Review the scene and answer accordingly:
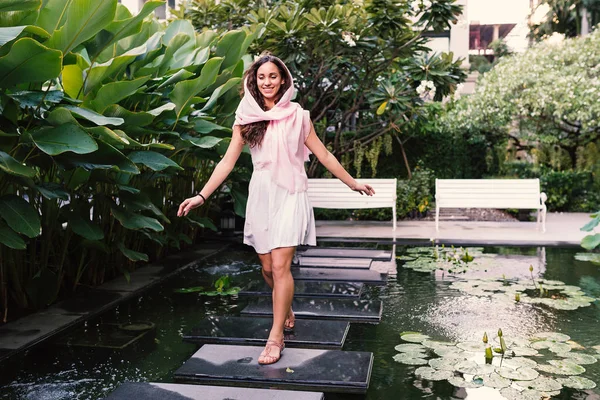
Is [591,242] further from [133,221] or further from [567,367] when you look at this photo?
[133,221]

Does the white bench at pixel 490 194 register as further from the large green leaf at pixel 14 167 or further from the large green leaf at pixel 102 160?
the large green leaf at pixel 14 167

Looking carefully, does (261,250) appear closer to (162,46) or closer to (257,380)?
(257,380)

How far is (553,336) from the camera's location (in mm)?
4246

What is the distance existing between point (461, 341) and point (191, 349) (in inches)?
70.4

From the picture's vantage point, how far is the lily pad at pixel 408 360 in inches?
146

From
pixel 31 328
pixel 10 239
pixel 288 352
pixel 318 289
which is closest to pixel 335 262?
pixel 318 289

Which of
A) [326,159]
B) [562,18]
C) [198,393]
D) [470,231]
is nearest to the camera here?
[198,393]

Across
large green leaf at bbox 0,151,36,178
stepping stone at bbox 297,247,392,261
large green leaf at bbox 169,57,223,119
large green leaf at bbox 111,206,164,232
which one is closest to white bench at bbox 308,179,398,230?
stepping stone at bbox 297,247,392,261

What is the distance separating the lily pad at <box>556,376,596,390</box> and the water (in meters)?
0.07

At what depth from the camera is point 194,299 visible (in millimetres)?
5551

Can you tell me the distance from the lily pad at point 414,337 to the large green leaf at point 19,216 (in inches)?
96.7

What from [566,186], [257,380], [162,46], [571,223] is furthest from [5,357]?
[566,186]

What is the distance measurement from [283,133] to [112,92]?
1416 mm

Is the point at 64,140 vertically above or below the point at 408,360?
above
